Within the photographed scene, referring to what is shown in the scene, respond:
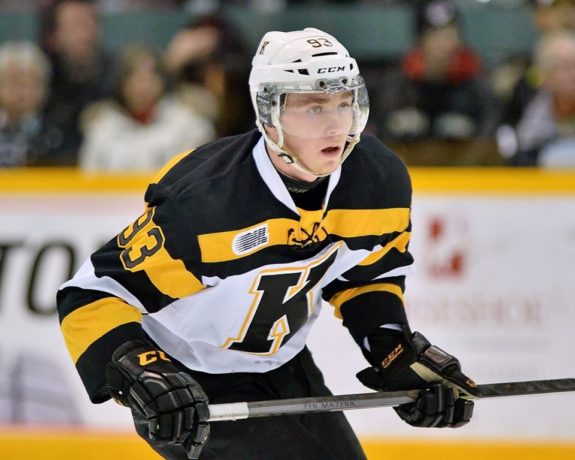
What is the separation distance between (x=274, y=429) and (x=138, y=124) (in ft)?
9.05

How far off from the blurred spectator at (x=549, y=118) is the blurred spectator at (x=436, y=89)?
0.50ft

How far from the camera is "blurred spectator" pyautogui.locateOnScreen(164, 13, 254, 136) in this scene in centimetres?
551

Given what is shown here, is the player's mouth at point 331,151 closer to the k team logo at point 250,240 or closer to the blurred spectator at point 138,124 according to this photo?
the k team logo at point 250,240

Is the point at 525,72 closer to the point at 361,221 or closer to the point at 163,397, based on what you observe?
the point at 361,221

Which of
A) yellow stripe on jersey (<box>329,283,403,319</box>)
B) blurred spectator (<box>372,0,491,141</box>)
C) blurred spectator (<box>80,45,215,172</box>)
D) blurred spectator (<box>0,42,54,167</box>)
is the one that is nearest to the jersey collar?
yellow stripe on jersey (<box>329,283,403,319</box>)

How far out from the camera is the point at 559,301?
4.98 metres

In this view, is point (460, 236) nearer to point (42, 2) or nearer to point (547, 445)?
point (547, 445)

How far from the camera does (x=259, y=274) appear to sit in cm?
308

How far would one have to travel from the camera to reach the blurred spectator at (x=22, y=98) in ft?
18.3

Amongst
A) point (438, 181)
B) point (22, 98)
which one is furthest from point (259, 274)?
point (22, 98)

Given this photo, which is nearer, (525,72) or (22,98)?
(525,72)

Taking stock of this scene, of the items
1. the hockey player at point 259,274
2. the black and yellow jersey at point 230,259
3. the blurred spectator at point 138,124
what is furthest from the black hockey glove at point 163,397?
the blurred spectator at point 138,124

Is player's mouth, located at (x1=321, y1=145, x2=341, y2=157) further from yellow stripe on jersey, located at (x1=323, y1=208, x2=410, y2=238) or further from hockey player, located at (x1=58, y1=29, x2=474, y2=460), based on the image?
yellow stripe on jersey, located at (x1=323, y1=208, x2=410, y2=238)

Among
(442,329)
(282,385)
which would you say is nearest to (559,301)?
(442,329)
